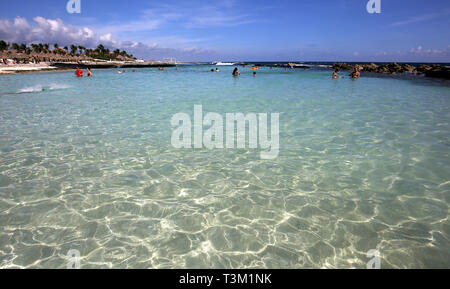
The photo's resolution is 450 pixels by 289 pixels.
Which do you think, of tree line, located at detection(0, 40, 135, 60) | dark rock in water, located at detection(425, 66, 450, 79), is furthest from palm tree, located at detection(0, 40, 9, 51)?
dark rock in water, located at detection(425, 66, 450, 79)

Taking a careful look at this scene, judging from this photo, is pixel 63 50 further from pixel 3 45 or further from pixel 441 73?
pixel 441 73

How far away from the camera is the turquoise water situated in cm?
485

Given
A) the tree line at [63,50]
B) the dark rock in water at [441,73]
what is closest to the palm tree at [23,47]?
the tree line at [63,50]

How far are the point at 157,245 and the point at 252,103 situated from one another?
17122 millimetres

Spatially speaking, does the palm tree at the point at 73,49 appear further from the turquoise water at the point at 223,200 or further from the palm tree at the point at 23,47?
the turquoise water at the point at 223,200

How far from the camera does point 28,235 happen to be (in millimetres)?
5246

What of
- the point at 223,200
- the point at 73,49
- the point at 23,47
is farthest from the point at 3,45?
the point at 223,200

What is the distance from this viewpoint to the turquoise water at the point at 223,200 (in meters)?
4.85

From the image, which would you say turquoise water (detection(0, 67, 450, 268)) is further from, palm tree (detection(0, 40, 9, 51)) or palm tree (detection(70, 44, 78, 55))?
palm tree (detection(70, 44, 78, 55))

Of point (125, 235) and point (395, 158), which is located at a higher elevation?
point (395, 158)
